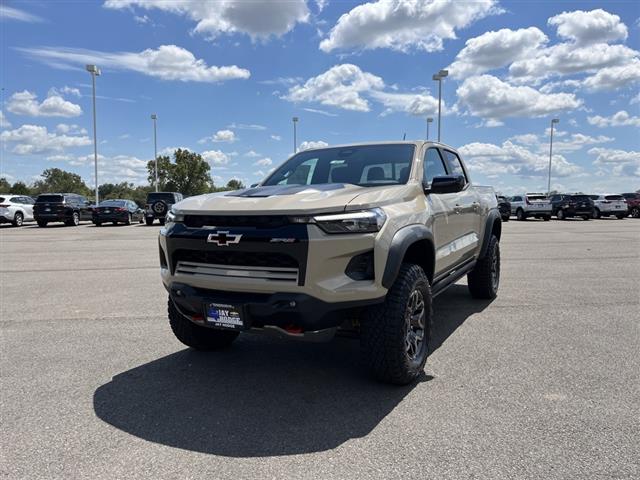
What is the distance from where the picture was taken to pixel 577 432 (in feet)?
9.57

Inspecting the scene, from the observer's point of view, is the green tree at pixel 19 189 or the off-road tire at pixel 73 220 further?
the green tree at pixel 19 189

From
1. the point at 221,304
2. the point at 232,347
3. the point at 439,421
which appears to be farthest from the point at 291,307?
the point at 232,347

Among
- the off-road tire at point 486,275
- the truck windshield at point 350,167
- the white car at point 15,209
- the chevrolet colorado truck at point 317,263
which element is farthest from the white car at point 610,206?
the white car at point 15,209

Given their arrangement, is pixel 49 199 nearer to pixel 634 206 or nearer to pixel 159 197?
pixel 159 197

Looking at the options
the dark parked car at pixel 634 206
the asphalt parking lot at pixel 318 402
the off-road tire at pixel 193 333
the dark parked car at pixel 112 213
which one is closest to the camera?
the asphalt parking lot at pixel 318 402

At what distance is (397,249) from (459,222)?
1.89 metres

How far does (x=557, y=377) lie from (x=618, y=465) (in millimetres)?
1272

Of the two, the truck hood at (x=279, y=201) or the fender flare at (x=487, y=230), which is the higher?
the truck hood at (x=279, y=201)

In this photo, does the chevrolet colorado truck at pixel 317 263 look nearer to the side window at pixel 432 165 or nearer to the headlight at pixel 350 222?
the headlight at pixel 350 222

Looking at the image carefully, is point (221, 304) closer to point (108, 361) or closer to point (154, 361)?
Result: point (154, 361)

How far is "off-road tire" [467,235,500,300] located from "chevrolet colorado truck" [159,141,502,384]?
91.3 inches

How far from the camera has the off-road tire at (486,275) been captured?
6.27 m

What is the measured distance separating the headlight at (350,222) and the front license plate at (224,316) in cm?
84

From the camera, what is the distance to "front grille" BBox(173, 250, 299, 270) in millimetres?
3158
